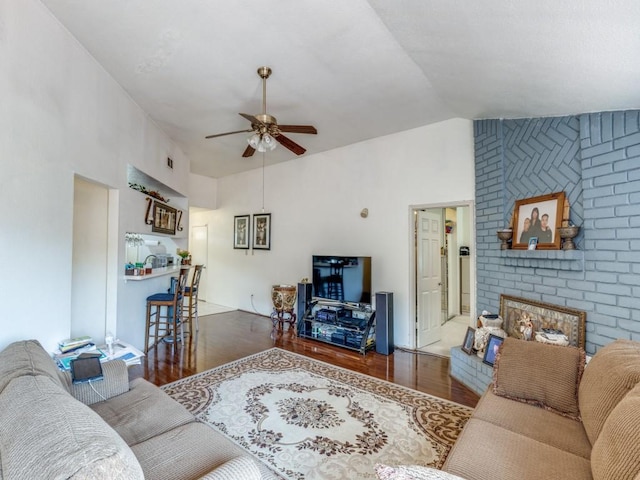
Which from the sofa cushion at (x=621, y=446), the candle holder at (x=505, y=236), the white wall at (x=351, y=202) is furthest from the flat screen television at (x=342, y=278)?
the sofa cushion at (x=621, y=446)

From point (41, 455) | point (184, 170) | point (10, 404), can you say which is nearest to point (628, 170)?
point (41, 455)

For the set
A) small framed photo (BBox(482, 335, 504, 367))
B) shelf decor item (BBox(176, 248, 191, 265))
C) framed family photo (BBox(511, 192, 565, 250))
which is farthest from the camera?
shelf decor item (BBox(176, 248, 191, 265))

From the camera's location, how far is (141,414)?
5.58 feet

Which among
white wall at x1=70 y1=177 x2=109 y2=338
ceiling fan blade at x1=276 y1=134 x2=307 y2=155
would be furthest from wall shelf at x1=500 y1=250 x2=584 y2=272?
white wall at x1=70 y1=177 x2=109 y2=338

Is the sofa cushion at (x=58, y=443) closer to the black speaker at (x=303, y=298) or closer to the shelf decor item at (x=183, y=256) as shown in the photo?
the black speaker at (x=303, y=298)

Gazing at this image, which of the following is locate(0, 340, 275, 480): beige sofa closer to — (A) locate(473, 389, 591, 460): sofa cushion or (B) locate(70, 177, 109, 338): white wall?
(A) locate(473, 389, 591, 460): sofa cushion

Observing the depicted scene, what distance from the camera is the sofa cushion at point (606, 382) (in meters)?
1.37

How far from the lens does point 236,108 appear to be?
370cm

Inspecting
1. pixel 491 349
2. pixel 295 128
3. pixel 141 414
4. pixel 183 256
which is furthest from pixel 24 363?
pixel 183 256

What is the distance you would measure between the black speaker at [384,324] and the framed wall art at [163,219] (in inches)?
134

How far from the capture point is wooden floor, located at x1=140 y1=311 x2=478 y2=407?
3180 millimetres

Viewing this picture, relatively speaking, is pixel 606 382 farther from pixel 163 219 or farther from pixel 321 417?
pixel 163 219

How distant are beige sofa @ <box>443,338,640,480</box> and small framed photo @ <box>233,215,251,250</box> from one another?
17.6 feet

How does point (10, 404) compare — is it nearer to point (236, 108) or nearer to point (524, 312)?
point (236, 108)
